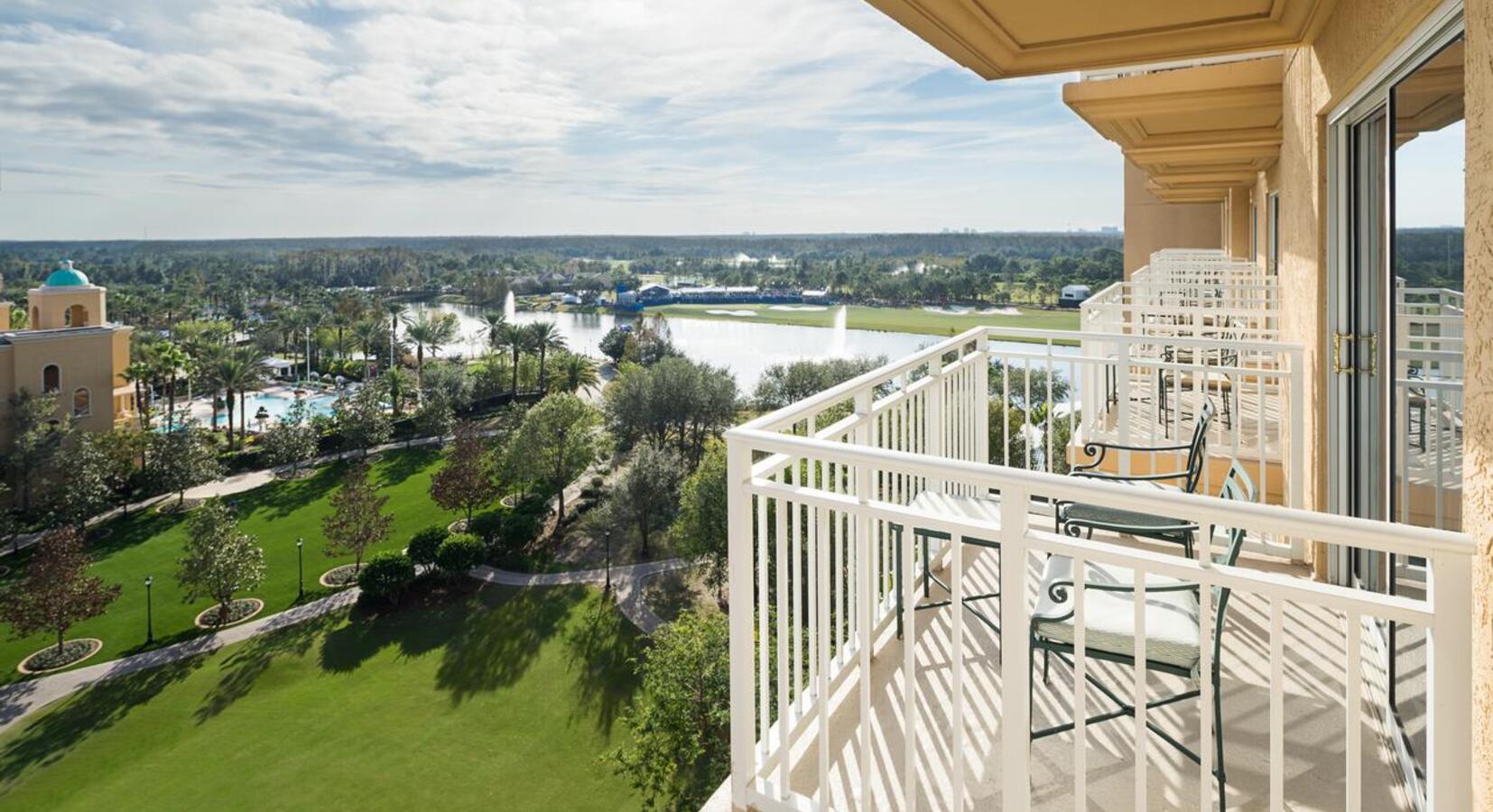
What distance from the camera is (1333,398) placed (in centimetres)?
293

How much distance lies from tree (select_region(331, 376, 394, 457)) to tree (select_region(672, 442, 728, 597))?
1761cm

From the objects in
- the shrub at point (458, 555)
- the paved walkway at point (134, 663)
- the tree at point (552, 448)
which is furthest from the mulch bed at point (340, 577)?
the tree at point (552, 448)

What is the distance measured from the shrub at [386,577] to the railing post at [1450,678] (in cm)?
2189

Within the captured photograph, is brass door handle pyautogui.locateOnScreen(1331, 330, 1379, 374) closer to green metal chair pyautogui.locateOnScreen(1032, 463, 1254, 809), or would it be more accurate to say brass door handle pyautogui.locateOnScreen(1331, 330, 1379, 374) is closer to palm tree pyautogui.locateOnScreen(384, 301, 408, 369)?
green metal chair pyautogui.locateOnScreen(1032, 463, 1254, 809)

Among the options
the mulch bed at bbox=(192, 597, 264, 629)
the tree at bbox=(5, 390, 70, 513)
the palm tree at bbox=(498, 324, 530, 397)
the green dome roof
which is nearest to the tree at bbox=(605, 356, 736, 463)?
the palm tree at bbox=(498, 324, 530, 397)

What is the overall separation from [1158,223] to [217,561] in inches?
856

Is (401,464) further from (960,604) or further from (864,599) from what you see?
(960,604)

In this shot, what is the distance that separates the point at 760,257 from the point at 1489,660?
63.4 meters

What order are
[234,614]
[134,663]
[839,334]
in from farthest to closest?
[839,334] → [234,614] → [134,663]

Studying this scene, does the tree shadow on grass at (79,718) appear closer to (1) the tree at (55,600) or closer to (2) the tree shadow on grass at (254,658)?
(2) the tree shadow on grass at (254,658)

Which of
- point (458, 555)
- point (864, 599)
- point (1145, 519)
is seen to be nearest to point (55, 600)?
point (458, 555)

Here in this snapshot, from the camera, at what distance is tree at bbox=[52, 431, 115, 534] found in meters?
25.6

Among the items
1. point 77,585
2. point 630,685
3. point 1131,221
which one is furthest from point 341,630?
point 1131,221

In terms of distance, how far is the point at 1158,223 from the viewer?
1557 cm
